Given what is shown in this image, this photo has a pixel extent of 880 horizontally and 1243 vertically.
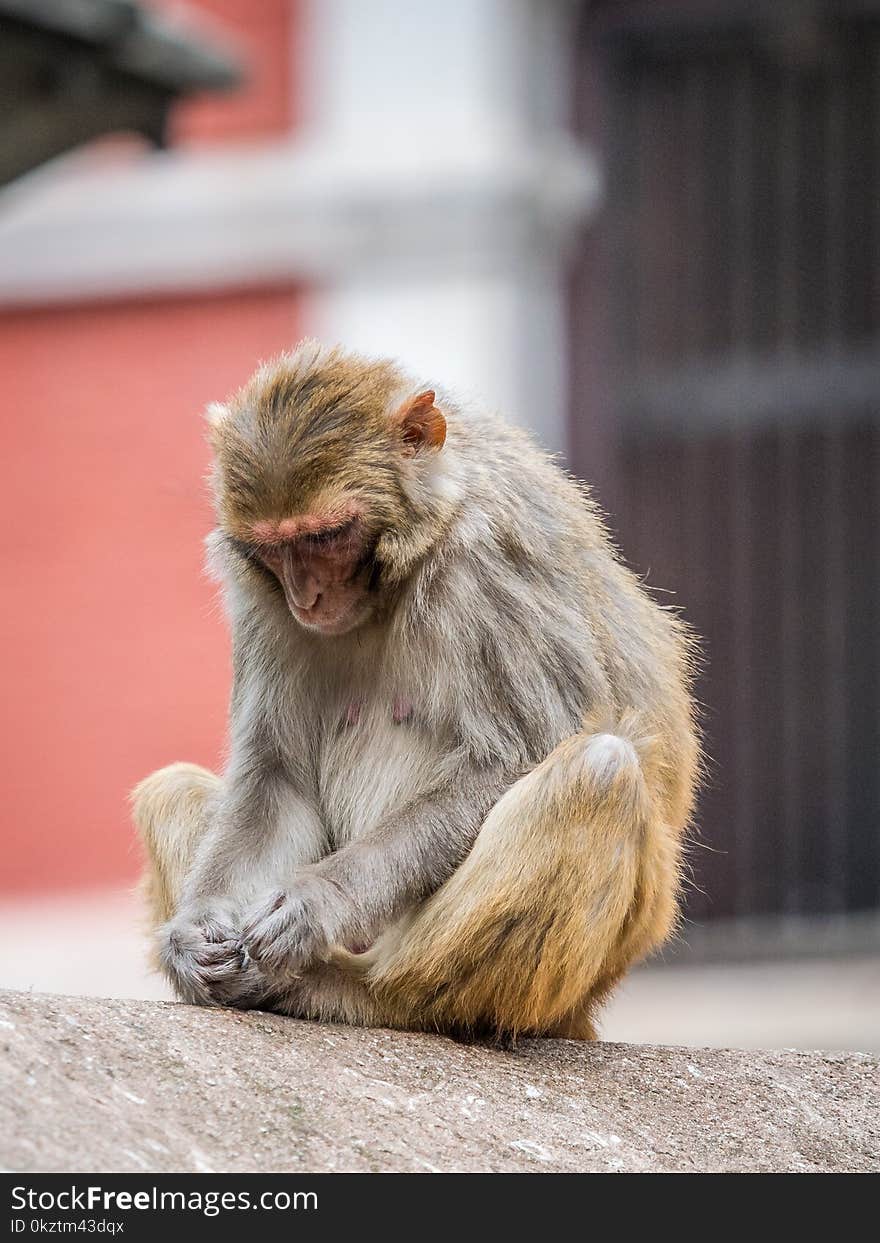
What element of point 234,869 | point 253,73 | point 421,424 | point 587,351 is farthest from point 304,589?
point 253,73

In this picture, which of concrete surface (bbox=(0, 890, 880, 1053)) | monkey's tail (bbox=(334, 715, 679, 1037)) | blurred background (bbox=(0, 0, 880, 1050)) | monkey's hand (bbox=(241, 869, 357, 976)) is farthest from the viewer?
blurred background (bbox=(0, 0, 880, 1050))

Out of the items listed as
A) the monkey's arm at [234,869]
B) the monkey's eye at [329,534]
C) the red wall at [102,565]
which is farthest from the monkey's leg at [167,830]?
the red wall at [102,565]

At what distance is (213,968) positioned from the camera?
5.46 metres

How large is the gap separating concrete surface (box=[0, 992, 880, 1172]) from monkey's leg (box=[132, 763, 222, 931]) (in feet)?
2.27

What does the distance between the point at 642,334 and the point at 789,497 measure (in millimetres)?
1333

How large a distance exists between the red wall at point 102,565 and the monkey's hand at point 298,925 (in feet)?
25.5

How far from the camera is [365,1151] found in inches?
185

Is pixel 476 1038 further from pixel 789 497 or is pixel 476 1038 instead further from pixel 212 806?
pixel 789 497

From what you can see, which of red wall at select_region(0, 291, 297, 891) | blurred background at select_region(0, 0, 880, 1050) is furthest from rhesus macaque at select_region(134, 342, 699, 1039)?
red wall at select_region(0, 291, 297, 891)

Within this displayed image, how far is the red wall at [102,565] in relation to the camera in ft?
43.8

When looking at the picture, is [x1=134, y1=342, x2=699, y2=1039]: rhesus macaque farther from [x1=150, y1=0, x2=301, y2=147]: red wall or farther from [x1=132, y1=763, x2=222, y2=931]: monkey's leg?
[x1=150, y1=0, x2=301, y2=147]: red wall

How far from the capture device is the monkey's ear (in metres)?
5.52

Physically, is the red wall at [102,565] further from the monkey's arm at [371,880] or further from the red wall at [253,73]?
the monkey's arm at [371,880]
